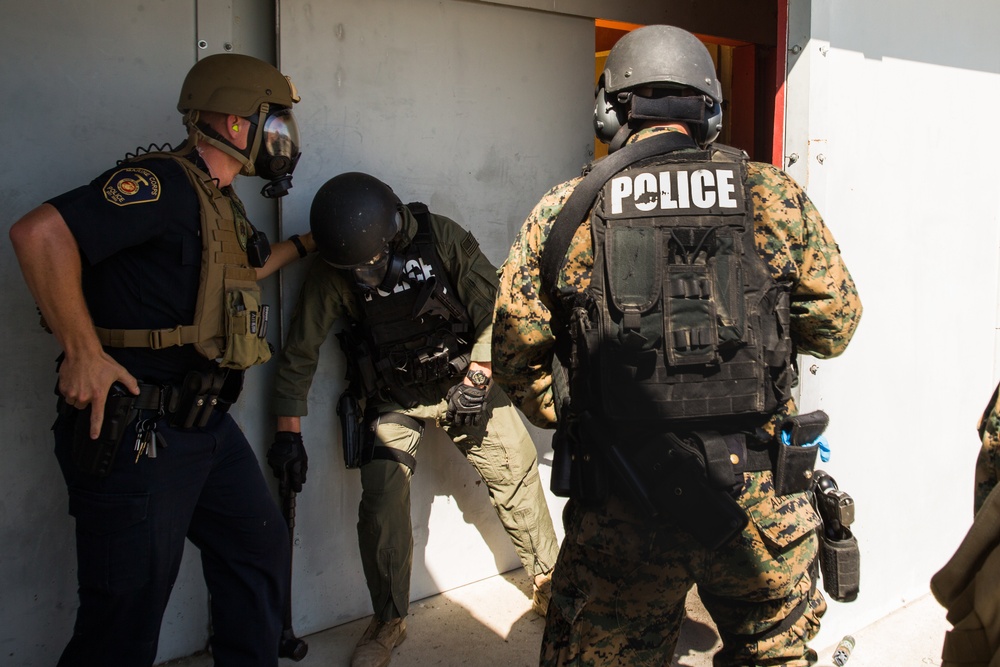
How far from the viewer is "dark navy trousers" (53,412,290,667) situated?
7.82 feet

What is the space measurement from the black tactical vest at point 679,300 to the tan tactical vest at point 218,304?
1107 mm

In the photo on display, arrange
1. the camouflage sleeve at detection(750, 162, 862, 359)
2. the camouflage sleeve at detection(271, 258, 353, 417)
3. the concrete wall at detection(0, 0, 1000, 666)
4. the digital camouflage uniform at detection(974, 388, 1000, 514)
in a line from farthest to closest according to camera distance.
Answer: the camouflage sleeve at detection(271, 258, 353, 417) < the concrete wall at detection(0, 0, 1000, 666) < the camouflage sleeve at detection(750, 162, 862, 359) < the digital camouflage uniform at detection(974, 388, 1000, 514)

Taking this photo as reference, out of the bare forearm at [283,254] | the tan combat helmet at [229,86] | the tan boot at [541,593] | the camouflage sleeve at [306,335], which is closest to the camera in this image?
the tan combat helmet at [229,86]

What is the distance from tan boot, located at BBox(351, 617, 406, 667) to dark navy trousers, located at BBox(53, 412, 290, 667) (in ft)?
1.65

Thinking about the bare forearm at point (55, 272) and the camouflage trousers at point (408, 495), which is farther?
the camouflage trousers at point (408, 495)

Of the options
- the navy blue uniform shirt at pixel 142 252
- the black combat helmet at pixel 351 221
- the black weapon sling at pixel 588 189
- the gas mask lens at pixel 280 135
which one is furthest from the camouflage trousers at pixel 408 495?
the black weapon sling at pixel 588 189

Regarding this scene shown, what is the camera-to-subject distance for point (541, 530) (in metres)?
3.68

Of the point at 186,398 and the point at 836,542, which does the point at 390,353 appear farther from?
the point at 836,542

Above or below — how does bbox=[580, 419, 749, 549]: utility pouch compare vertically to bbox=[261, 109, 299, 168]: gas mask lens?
below

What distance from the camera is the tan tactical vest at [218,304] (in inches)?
98.3

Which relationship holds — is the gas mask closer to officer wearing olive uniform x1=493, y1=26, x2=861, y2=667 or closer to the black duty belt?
the black duty belt

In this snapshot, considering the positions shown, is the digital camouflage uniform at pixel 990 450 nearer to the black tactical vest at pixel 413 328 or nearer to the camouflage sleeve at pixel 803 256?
the camouflage sleeve at pixel 803 256

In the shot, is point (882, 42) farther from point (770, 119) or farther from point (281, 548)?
point (281, 548)

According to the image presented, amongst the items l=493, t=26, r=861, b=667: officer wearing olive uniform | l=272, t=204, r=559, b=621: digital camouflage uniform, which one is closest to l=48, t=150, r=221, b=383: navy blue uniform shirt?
l=272, t=204, r=559, b=621: digital camouflage uniform
